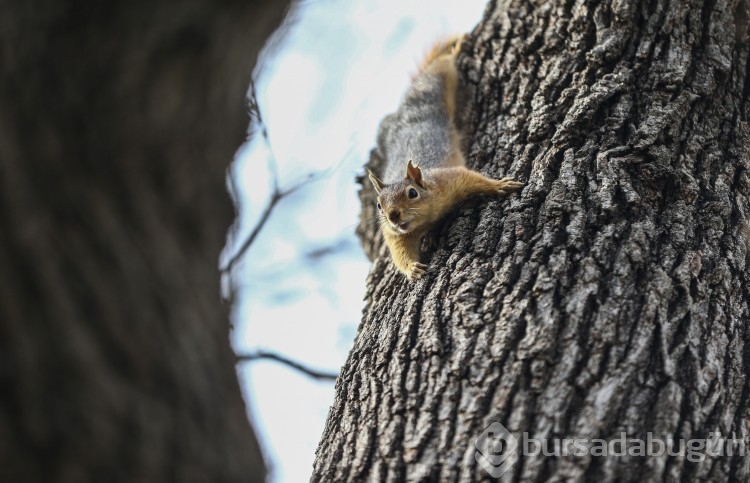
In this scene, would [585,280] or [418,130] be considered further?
[418,130]

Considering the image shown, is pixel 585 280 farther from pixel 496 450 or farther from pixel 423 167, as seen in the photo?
pixel 423 167

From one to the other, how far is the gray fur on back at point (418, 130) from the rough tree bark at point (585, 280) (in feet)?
3.65

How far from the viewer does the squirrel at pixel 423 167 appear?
4078 mm

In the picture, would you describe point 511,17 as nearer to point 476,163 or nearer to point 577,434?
point 476,163

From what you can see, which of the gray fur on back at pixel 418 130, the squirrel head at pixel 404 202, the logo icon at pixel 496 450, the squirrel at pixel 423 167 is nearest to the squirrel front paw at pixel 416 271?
the squirrel at pixel 423 167

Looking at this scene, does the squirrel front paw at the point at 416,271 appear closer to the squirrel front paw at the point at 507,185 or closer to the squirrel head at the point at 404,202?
the squirrel front paw at the point at 507,185

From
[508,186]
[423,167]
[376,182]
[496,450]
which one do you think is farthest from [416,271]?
[423,167]

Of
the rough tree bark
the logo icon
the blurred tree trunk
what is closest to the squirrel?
the rough tree bark

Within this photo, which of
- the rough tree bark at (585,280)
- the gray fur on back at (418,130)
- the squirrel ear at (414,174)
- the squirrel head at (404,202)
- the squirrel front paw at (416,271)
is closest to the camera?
the rough tree bark at (585,280)

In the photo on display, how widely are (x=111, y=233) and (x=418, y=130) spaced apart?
13.9 ft

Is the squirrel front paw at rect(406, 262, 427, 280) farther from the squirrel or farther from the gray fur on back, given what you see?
the gray fur on back

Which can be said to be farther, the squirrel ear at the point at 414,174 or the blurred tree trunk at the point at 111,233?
the squirrel ear at the point at 414,174

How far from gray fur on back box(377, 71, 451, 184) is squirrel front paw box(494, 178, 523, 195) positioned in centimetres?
159

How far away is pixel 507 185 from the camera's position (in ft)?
11.7
